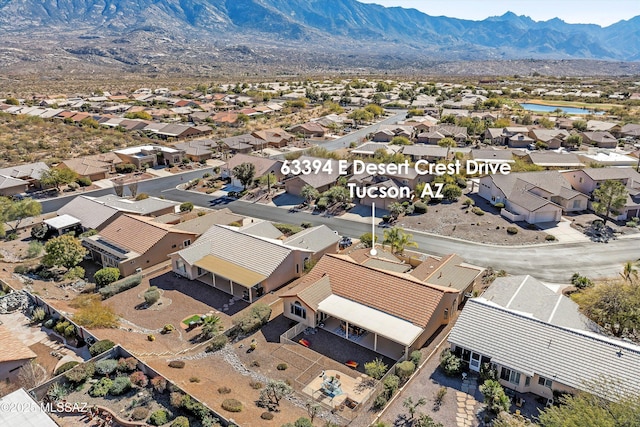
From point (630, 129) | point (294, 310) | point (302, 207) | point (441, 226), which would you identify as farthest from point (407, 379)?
point (630, 129)

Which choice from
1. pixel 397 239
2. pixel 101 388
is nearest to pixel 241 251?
pixel 397 239

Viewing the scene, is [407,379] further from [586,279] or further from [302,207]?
[302,207]

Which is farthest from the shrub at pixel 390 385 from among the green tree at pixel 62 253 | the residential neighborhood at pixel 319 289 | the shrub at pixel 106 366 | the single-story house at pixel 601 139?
the single-story house at pixel 601 139

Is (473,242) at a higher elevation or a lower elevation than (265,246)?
lower

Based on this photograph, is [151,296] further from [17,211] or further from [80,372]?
[17,211]

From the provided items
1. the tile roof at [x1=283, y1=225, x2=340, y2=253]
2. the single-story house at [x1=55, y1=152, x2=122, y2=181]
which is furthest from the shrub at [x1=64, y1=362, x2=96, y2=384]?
the single-story house at [x1=55, y1=152, x2=122, y2=181]

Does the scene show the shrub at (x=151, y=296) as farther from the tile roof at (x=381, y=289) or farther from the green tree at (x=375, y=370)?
→ the green tree at (x=375, y=370)
